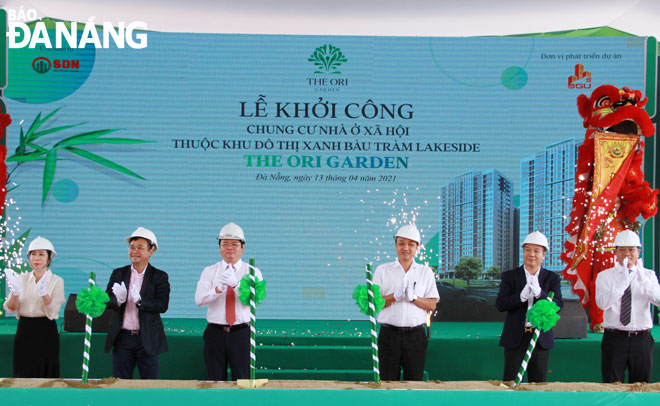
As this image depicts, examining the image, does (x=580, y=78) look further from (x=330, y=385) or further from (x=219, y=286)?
(x=330, y=385)

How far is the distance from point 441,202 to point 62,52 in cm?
344

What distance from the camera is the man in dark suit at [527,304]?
345 centimetres

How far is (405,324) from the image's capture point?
345 cm

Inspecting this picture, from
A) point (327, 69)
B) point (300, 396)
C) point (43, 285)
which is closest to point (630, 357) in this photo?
point (300, 396)

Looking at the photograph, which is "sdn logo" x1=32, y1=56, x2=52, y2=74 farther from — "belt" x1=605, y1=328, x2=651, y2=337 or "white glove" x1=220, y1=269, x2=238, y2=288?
"belt" x1=605, y1=328, x2=651, y2=337

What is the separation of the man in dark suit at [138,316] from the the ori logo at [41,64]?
2.58m

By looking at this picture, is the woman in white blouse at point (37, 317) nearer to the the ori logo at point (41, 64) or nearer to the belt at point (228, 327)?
the belt at point (228, 327)

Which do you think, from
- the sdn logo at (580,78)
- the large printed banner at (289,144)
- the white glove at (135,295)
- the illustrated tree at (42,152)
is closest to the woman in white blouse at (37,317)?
the white glove at (135,295)

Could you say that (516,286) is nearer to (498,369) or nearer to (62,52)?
(498,369)

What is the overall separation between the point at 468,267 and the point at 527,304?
6.31 feet

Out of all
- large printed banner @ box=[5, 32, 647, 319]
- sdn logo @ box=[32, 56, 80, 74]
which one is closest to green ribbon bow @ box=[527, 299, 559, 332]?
large printed banner @ box=[5, 32, 647, 319]

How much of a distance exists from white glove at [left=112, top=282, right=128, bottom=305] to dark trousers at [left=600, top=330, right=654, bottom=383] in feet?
8.97

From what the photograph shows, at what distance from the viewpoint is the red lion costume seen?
4531 millimetres

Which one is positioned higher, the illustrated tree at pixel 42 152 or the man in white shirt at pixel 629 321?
the illustrated tree at pixel 42 152
